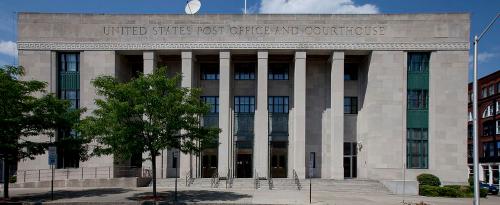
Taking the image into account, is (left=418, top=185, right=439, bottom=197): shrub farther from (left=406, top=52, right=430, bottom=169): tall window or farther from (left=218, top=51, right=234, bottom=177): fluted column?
(left=218, top=51, right=234, bottom=177): fluted column

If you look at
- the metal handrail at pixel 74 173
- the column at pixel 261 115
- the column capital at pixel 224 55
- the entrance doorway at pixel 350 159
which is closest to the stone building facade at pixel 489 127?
the entrance doorway at pixel 350 159

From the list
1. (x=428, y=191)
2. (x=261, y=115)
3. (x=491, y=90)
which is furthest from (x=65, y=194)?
(x=491, y=90)

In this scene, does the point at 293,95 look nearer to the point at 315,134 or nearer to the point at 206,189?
the point at 315,134

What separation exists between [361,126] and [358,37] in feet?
26.7

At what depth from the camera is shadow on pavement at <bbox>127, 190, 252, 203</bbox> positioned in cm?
2538

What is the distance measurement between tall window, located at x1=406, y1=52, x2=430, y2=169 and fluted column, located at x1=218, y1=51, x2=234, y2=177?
51.5 feet

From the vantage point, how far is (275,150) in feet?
135

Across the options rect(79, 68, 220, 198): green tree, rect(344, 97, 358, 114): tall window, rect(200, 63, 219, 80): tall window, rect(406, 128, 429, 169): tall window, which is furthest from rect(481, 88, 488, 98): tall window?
rect(79, 68, 220, 198): green tree

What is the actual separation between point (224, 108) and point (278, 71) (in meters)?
7.23

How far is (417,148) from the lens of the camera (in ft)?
125

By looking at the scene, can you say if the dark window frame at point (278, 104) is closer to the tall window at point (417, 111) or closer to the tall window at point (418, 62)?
the tall window at point (417, 111)

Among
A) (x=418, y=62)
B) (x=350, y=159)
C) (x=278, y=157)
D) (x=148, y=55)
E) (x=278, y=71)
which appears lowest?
(x=350, y=159)

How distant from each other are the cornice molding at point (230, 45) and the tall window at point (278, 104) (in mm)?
5544

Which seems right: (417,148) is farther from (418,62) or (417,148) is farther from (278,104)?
(278,104)
